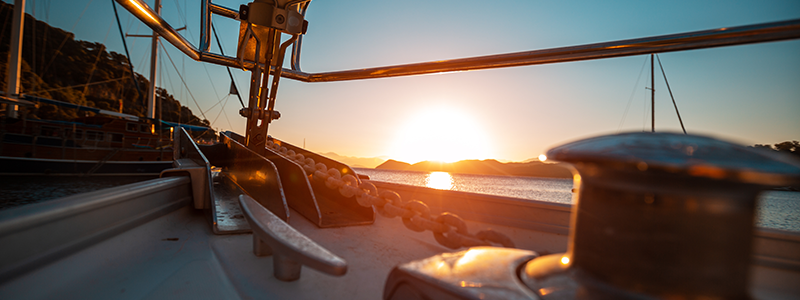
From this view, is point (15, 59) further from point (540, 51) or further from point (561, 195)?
point (561, 195)

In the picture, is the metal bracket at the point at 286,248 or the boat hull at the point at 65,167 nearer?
the metal bracket at the point at 286,248

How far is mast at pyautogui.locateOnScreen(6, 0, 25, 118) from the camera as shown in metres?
10.9

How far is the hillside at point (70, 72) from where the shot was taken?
23.1 metres

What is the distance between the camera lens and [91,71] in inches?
1220

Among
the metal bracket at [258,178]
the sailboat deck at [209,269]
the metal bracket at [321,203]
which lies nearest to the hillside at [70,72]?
the metal bracket at [258,178]

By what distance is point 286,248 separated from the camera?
1.82ft

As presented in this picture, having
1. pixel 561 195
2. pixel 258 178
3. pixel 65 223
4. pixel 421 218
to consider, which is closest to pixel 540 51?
pixel 421 218

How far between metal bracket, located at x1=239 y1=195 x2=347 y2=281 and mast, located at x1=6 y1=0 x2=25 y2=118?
16.4 m

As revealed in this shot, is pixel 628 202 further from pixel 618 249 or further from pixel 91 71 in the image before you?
pixel 91 71

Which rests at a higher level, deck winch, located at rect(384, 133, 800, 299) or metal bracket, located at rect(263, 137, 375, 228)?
deck winch, located at rect(384, 133, 800, 299)

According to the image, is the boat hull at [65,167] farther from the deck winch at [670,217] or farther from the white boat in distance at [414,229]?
the deck winch at [670,217]

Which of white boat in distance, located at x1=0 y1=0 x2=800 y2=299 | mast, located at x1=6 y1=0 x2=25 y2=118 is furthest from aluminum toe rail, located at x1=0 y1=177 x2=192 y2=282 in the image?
mast, located at x1=6 y1=0 x2=25 y2=118

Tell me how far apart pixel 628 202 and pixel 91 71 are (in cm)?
4448

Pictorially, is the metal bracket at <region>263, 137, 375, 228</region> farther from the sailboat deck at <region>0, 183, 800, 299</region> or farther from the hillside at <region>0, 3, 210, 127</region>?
the hillside at <region>0, 3, 210, 127</region>
